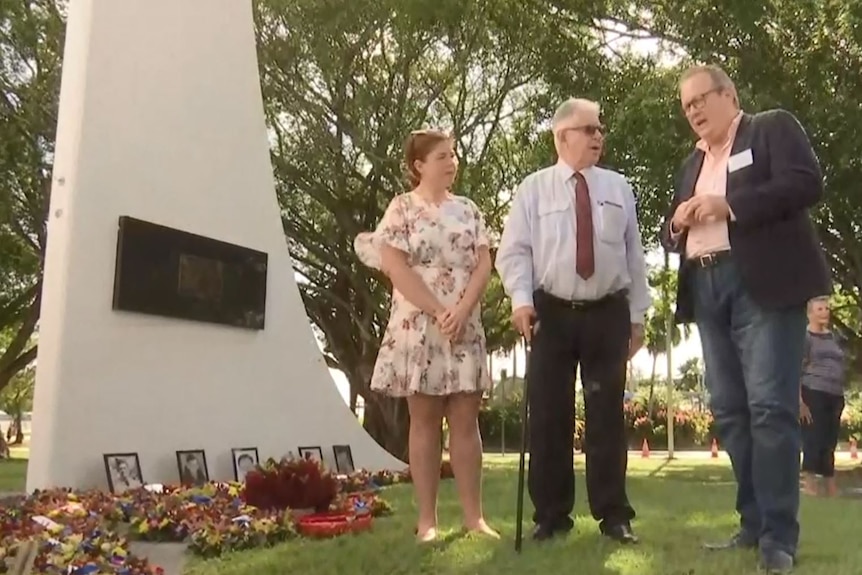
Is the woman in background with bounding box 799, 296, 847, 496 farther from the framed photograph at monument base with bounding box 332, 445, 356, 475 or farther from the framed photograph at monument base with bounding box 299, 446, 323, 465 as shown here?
the framed photograph at monument base with bounding box 299, 446, 323, 465

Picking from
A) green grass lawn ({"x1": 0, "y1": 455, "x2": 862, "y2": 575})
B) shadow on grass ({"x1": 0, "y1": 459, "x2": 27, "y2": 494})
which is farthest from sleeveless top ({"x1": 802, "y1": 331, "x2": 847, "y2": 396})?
shadow on grass ({"x1": 0, "y1": 459, "x2": 27, "y2": 494})

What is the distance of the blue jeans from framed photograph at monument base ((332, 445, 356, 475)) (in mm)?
4948

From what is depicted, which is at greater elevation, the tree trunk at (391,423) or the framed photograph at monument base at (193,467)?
the tree trunk at (391,423)

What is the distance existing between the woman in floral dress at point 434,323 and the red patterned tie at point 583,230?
1.52ft

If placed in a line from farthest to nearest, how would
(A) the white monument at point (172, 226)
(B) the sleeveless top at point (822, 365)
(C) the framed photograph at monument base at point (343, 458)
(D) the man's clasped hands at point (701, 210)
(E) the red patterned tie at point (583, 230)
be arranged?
(C) the framed photograph at monument base at point (343, 458) → (B) the sleeveless top at point (822, 365) → (A) the white monument at point (172, 226) → (E) the red patterned tie at point (583, 230) → (D) the man's clasped hands at point (701, 210)

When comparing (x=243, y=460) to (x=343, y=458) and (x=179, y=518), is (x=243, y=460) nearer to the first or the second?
(x=343, y=458)

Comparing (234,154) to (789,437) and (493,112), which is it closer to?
(789,437)

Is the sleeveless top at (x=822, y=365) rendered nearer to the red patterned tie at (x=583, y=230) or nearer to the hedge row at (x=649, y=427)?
the red patterned tie at (x=583, y=230)

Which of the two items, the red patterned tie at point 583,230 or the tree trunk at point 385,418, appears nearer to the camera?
the red patterned tie at point 583,230

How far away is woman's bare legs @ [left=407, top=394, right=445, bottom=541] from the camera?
149 inches

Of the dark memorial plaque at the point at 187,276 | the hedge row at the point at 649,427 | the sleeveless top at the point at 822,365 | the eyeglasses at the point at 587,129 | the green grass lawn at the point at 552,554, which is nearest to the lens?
the green grass lawn at the point at 552,554

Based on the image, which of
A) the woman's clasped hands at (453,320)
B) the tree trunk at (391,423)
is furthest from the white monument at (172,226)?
the tree trunk at (391,423)

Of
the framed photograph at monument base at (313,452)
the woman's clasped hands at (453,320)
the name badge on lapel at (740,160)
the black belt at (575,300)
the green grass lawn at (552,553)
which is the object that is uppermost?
the name badge on lapel at (740,160)

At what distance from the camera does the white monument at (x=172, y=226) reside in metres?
5.70
